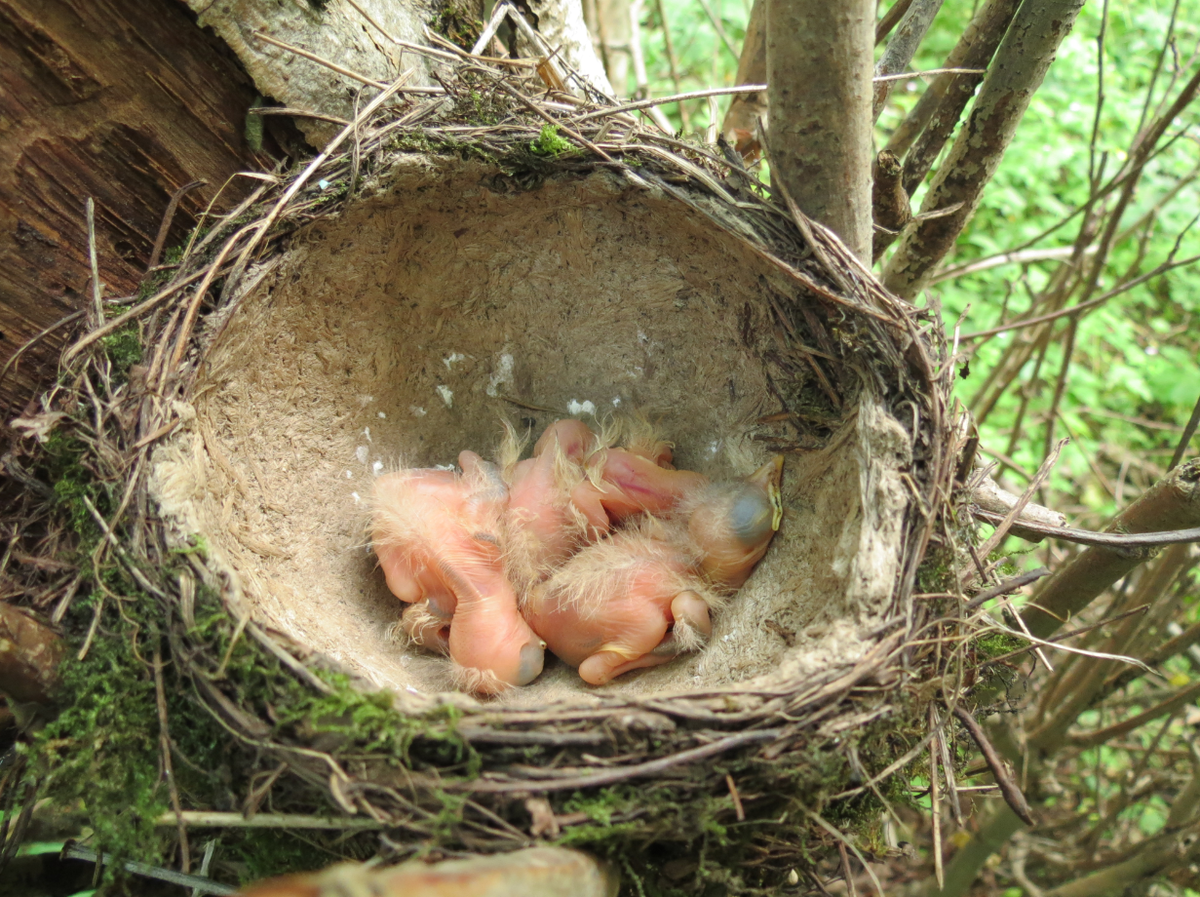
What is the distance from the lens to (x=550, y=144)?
181cm

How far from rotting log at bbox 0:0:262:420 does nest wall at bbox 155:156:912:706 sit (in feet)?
0.85

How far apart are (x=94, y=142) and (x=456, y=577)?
1184 mm

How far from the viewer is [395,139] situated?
5.96 ft

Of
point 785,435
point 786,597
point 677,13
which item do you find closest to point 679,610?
point 786,597

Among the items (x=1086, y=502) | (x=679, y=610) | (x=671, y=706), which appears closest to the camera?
(x=671, y=706)

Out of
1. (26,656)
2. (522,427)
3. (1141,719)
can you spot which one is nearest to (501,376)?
(522,427)

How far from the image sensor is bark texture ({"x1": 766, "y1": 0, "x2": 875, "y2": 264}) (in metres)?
1.30

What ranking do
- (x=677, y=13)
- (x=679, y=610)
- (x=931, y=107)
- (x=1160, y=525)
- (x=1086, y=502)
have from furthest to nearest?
(x=677, y=13) → (x=1086, y=502) → (x=931, y=107) → (x=679, y=610) → (x=1160, y=525)

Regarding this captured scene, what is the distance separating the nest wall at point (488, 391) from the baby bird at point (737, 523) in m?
0.05

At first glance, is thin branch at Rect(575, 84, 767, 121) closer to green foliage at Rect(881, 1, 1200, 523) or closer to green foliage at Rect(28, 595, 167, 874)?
green foliage at Rect(28, 595, 167, 874)

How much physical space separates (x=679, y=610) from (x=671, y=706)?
25.9 inches

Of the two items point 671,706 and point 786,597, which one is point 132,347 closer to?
point 671,706

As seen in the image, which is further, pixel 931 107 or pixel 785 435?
pixel 931 107

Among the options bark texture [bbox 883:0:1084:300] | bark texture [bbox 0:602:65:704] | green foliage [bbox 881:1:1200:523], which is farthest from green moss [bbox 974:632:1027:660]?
green foliage [bbox 881:1:1200:523]
